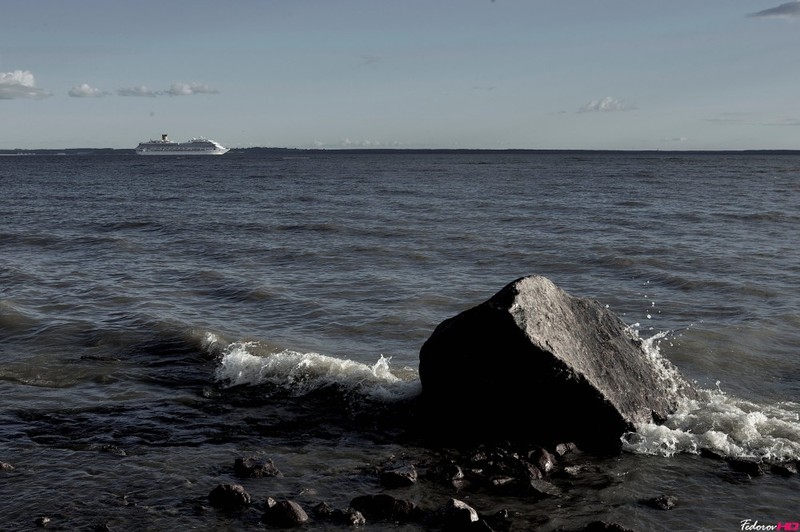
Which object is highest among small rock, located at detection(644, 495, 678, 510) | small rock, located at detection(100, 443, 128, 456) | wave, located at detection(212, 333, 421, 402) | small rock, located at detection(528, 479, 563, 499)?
wave, located at detection(212, 333, 421, 402)

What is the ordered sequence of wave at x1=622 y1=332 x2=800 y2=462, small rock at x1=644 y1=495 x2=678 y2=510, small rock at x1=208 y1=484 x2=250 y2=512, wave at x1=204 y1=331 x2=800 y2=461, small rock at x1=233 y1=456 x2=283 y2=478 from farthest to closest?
1. wave at x1=204 y1=331 x2=800 y2=461
2. wave at x1=622 y1=332 x2=800 y2=462
3. small rock at x1=233 y1=456 x2=283 y2=478
4. small rock at x1=644 y1=495 x2=678 y2=510
5. small rock at x1=208 y1=484 x2=250 y2=512

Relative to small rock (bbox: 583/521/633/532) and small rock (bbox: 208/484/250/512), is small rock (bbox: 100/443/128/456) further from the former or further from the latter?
small rock (bbox: 583/521/633/532)

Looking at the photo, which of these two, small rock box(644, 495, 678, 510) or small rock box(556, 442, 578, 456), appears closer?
small rock box(644, 495, 678, 510)

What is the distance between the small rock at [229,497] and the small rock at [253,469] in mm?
671

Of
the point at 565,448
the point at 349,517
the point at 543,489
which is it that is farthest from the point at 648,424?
the point at 349,517

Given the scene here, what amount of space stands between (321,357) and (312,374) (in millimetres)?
640

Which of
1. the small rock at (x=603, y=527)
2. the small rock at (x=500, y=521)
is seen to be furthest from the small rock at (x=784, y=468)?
the small rock at (x=500, y=521)

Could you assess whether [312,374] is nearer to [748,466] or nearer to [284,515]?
[284,515]

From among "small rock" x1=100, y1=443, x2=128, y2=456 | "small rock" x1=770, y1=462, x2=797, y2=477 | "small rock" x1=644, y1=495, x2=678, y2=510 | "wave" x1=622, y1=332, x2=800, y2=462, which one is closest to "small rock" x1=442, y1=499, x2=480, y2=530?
"small rock" x1=644, y1=495, x2=678, y2=510

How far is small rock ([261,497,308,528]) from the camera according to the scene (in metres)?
8.04

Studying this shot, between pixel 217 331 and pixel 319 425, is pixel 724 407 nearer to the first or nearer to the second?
pixel 319 425

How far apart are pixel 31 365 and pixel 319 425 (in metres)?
6.49

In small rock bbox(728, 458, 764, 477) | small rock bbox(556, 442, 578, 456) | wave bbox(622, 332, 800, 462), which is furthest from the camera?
wave bbox(622, 332, 800, 462)

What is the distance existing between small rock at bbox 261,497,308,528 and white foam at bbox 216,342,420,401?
14.2 feet
